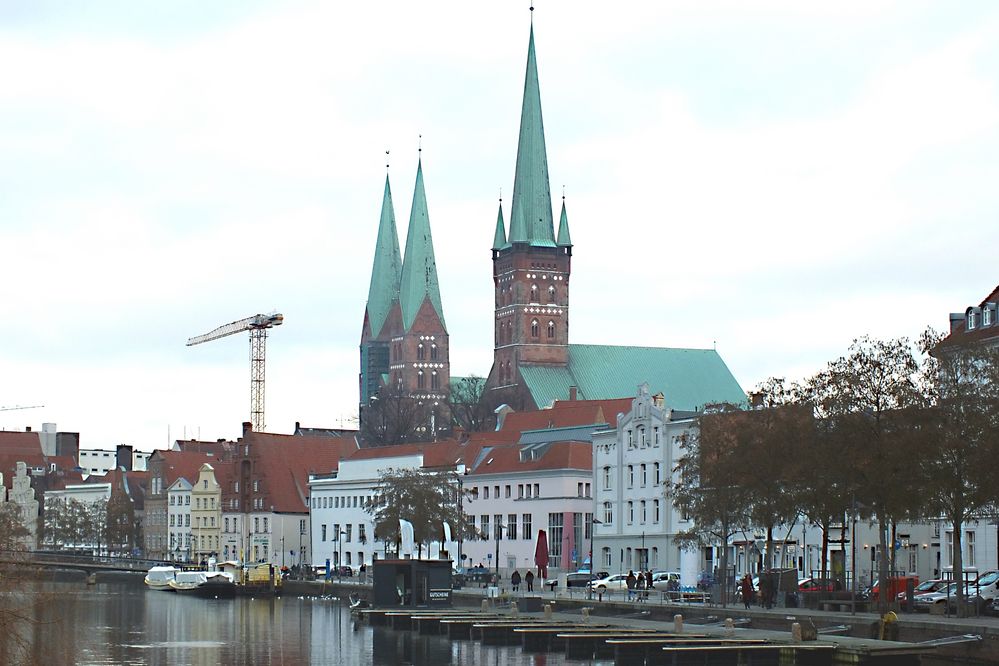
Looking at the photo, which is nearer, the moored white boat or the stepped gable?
the moored white boat

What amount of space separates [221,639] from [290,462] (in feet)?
296

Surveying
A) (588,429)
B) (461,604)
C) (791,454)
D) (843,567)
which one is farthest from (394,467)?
(791,454)

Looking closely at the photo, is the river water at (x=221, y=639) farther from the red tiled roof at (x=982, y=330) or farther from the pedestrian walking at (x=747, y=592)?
the red tiled roof at (x=982, y=330)

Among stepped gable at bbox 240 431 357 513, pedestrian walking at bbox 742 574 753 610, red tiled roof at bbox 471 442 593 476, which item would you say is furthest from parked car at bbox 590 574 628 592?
stepped gable at bbox 240 431 357 513

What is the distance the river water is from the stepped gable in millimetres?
57567

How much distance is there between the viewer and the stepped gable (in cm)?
16062

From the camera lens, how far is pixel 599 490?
113875 mm

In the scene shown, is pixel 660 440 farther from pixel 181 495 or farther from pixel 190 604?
pixel 181 495

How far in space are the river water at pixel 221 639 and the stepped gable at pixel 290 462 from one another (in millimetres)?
57567

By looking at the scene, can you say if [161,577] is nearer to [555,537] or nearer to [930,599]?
[555,537]

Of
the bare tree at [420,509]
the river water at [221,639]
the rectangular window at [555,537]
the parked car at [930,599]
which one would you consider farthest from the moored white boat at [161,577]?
the parked car at [930,599]

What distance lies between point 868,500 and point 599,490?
48446mm

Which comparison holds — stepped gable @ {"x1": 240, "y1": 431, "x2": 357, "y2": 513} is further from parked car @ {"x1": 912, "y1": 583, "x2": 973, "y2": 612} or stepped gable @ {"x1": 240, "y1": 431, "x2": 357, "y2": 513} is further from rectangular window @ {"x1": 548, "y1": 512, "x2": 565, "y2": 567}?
parked car @ {"x1": 912, "y1": 583, "x2": 973, "y2": 612}

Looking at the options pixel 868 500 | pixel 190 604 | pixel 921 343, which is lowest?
pixel 190 604
